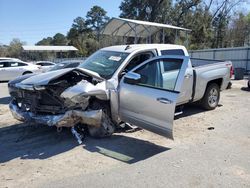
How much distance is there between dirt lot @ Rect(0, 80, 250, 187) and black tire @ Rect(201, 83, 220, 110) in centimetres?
121

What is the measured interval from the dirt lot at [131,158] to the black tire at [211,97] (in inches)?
47.7

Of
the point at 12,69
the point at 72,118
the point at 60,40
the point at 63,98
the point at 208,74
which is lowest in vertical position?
the point at 12,69

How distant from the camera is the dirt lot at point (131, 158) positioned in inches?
192

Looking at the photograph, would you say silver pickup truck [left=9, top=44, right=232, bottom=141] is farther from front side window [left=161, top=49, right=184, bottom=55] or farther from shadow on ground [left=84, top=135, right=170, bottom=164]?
front side window [left=161, top=49, right=184, bottom=55]

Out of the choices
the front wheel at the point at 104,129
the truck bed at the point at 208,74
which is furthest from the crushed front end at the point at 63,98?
the truck bed at the point at 208,74

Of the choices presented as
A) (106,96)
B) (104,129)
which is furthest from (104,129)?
(106,96)

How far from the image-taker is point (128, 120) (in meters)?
6.67

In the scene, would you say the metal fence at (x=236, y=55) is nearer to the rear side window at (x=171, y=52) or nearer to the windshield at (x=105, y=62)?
the rear side window at (x=171, y=52)

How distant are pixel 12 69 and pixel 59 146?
57.5ft

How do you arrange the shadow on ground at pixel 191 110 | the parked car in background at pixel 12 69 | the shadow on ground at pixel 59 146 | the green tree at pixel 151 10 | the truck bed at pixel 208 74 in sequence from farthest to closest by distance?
1. the green tree at pixel 151 10
2. the parked car in background at pixel 12 69
3. the shadow on ground at pixel 191 110
4. the truck bed at pixel 208 74
5. the shadow on ground at pixel 59 146

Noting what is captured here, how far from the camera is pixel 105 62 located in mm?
7816

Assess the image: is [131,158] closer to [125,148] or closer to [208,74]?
[125,148]

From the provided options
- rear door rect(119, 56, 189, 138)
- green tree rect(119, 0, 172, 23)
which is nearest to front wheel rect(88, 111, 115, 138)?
rear door rect(119, 56, 189, 138)

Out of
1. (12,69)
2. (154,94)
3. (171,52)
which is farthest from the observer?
(12,69)
